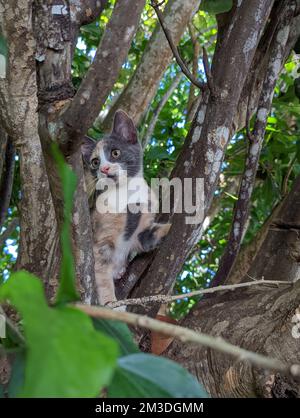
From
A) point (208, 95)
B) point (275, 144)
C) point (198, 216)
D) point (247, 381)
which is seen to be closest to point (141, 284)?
point (198, 216)

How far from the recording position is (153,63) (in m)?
3.20

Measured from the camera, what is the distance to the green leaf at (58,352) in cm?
46

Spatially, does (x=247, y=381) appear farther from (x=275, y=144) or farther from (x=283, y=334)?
(x=275, y=144)

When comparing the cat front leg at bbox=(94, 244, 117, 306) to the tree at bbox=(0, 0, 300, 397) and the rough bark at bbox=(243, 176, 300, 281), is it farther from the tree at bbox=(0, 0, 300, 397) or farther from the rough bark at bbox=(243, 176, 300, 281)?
the rough bark at bbox=(243, 176, 300, 281)

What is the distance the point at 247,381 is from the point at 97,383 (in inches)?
51.2

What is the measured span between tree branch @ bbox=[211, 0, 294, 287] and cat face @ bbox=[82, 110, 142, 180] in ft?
2.18

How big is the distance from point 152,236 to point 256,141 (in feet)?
2.19

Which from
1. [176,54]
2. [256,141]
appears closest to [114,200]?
[256,141]

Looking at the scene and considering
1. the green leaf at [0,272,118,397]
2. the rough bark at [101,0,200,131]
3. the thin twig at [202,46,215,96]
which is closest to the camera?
the green leaf at [0,272,118,397]

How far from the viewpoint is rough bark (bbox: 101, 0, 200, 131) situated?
2.91 metres

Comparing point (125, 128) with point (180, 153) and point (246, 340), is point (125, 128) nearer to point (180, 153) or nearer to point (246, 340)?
point (180, 153)

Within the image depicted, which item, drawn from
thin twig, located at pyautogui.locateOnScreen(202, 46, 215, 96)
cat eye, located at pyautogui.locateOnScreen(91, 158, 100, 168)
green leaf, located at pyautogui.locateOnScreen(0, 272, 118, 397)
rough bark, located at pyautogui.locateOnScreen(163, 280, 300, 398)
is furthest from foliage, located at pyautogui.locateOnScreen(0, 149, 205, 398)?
cat eye, located at pyautogui.locateOnScreen(91, 158, 100, 168)

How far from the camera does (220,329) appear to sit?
1890 mm

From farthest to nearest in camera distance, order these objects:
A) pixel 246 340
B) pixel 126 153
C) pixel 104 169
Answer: pixel 126 153 → pixel 104 169 → pixel 246 340
